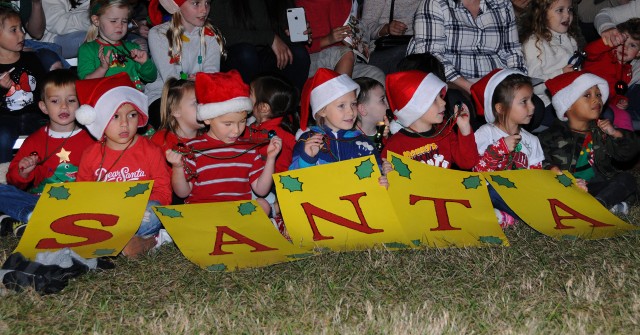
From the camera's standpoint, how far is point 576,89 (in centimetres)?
645

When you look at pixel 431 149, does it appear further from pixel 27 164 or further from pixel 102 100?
pixel 27 164

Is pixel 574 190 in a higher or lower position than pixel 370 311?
lower

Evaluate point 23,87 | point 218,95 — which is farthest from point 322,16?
point 23,87

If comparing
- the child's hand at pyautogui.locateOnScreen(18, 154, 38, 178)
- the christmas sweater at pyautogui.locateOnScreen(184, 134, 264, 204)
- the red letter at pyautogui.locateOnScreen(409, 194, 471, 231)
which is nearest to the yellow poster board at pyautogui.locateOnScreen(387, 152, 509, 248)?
the red letter at pyautogui.locateOnScreen(409, 194, 471, 231)

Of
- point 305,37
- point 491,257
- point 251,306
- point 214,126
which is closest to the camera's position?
point 251,306

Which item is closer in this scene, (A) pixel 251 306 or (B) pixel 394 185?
(A) pixel 251 306

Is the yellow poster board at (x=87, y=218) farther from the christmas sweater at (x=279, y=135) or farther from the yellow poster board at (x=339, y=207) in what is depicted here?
the christmas sweater at (x=279, y=135)

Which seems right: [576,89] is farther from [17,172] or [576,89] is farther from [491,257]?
[17,172]

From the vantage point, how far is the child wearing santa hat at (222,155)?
18.5ft

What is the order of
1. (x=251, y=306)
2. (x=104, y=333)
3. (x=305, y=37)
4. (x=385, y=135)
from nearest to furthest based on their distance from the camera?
(x=104, y=333), (x=251, y=306), (x=385, y=135), (x=305, y=37)

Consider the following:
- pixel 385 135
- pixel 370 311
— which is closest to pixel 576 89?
pixel 385 135

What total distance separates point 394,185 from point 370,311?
1.45 m

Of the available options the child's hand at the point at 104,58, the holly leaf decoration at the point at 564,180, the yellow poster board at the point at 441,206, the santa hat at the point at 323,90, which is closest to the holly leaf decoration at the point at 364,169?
the yellow poster board at the point at 441,206

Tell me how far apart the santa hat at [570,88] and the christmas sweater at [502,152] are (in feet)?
1.15
